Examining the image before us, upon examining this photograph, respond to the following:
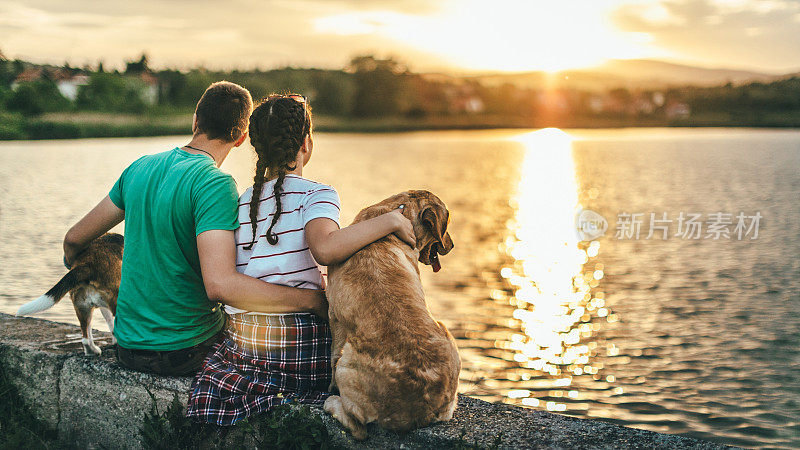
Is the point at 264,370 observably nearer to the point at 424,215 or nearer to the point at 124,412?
the point at 124,412

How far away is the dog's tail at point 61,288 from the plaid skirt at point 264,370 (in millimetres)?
1261

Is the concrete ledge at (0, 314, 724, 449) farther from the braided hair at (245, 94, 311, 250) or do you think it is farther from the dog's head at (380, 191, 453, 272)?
the braided hair at (245, 94, 311, 250)

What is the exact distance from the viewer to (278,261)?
339 cm

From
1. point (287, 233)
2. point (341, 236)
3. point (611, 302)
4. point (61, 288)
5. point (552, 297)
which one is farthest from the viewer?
point (552, 297)

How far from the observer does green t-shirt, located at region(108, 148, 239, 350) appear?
3.46 meters

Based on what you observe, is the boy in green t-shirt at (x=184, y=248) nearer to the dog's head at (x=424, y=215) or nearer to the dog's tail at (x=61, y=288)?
the dog's tail at (x=61, y=288)

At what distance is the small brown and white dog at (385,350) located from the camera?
3055 mm

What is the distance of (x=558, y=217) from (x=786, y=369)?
13.3m

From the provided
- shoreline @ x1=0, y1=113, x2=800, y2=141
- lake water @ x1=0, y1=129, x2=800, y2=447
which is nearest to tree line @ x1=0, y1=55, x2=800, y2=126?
shoreline @ x1=0, y1=113, x2=800, y2=141

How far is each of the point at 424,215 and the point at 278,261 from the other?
93cm

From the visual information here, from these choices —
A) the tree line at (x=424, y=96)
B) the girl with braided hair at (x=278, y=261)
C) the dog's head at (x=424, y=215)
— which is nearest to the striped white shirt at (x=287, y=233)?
the girl with braided hair at (x=278, y=261)

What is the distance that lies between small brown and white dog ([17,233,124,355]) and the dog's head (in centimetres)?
191

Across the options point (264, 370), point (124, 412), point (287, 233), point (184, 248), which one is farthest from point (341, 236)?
point (124, 412)

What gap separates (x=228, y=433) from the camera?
3506 millimetres
